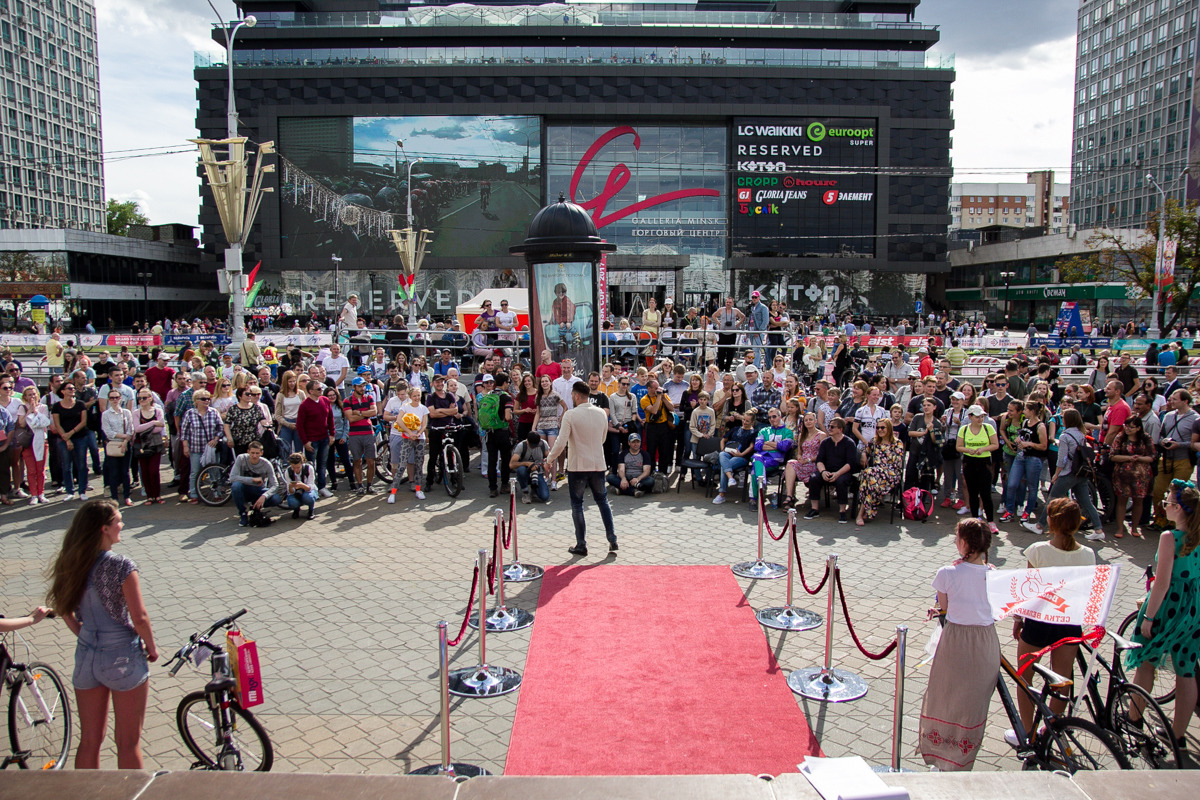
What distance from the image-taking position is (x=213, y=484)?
1191 cm

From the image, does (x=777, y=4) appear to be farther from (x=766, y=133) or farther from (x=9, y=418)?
(x=9, y=418)

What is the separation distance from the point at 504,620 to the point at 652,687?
6.00ft

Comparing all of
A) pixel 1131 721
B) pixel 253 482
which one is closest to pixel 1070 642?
pixel 1131 721

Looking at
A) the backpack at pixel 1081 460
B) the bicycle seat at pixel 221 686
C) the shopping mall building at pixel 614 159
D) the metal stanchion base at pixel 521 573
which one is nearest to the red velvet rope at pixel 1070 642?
the bicycle seat at pixel 221 686

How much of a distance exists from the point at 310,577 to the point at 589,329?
310 inches

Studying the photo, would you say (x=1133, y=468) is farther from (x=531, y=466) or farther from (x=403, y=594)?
(x=403, y=594)

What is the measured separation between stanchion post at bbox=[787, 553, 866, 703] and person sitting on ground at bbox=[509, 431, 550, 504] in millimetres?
6343

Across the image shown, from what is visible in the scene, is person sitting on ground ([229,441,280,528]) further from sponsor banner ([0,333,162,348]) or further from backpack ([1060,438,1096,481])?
sponsor banner ([0,333,162,348])

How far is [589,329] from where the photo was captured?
602 inches

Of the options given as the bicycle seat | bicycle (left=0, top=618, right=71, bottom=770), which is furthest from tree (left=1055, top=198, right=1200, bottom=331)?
bicycle (left=0, top=618, right=71, bottom=770)

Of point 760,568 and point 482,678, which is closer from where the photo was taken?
point 482,678

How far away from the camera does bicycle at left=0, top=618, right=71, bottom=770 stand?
4.91m

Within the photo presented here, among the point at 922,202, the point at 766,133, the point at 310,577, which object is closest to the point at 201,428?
the point at 310,577

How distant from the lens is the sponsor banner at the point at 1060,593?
4953mm
